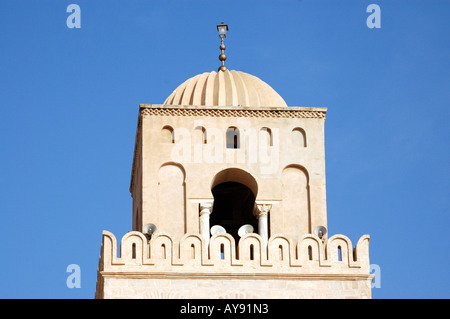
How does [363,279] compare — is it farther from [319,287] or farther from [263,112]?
[263,112]

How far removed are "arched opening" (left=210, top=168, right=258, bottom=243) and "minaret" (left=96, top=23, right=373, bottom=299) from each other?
1049mm

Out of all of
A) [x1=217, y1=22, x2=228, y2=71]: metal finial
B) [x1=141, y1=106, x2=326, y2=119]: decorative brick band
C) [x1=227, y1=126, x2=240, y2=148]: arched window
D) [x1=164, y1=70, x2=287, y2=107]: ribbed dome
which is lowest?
[x1=227, y1=126, x2=240, y2=148]: arched window

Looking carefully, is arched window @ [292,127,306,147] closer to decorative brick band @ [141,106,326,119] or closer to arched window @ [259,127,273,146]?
decorative brick band @ [141,106,326,119]

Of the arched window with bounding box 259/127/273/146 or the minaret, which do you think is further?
the arched window with bounding box 259/127/273/146

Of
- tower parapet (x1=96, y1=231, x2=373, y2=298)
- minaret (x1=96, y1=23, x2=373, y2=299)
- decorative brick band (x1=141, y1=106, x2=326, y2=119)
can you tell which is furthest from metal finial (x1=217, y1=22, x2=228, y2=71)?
tower parapet (x1=96, y1=231, x2=373, y2=298)

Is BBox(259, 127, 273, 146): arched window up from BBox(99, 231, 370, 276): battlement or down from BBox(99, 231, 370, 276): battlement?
up

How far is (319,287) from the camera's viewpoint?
35688 mm

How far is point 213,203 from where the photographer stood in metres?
38.7

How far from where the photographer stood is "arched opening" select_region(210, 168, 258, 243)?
40.0m

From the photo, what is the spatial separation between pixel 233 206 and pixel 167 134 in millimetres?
3633

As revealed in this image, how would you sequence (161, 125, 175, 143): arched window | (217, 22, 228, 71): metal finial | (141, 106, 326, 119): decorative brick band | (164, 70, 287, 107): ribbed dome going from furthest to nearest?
1. (217, 22, 228, 71): metal finial
2. (164, 70, 287, 107): ribbed dome
3. (141, 106, 326, 119): decorative brick band
4. (161, 125, 175, 143): arched window

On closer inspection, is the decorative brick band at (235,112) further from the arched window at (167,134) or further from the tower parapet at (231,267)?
the tower parapet at (231,267)

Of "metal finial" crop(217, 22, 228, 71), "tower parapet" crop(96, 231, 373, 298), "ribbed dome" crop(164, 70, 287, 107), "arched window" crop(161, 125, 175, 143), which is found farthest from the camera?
"metal finial" crop(217, 22, 228, 71)
